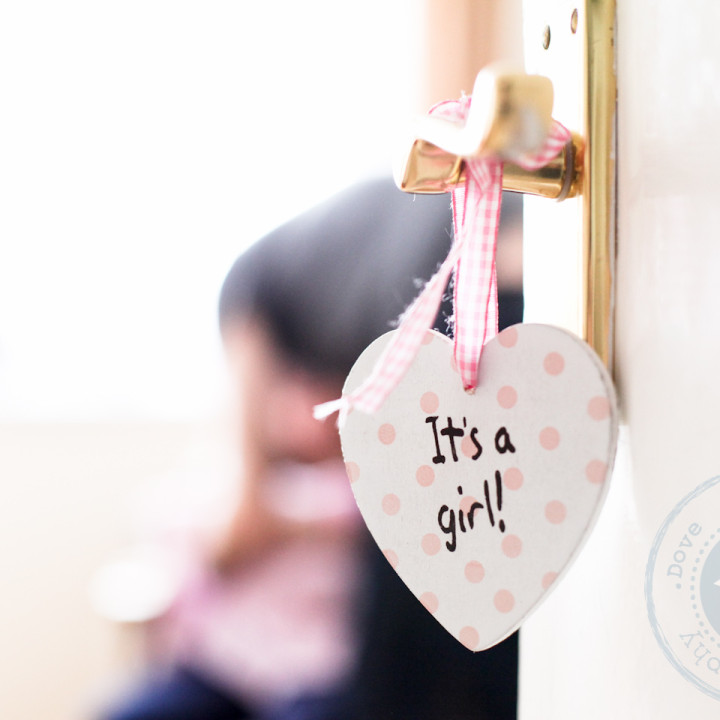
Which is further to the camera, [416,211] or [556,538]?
[416,211]

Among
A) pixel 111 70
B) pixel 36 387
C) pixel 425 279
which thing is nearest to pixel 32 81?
pixel 111 70

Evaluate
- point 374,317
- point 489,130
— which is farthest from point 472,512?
point 374,317

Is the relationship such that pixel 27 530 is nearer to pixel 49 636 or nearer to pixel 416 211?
pixel 49 636

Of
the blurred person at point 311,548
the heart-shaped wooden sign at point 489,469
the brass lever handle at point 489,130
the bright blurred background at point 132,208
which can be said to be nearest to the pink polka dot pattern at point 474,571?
the heart-shaped wooden sign at point 489,469

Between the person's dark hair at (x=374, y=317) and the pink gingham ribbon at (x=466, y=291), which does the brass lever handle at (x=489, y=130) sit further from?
the person's dark hair at (x=374, y=317)

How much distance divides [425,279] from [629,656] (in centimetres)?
45

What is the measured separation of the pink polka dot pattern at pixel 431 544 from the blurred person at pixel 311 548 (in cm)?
38

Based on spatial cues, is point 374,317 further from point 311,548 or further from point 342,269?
point 311,548

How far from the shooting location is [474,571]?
→ 0.22 metres

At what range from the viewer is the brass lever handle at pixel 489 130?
0.17 metres

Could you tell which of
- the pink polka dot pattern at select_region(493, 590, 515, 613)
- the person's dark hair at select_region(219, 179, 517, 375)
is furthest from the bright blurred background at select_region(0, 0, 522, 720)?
the pink polka dot pattern at select_region(493, 590, 515, 613)

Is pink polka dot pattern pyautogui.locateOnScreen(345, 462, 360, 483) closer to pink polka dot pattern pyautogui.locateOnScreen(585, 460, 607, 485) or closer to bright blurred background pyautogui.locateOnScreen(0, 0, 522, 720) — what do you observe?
pink polka dot pattern pyautogui.locateOnScreen(585, 460, 607, 485)

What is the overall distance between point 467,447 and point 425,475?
22 millimetres

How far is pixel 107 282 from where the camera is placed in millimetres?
751
